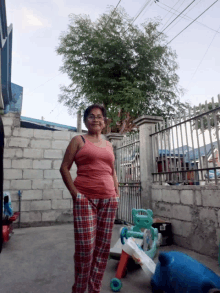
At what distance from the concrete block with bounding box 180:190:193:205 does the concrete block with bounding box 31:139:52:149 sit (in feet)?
12.5

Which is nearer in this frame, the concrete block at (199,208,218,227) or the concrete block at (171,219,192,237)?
the concrete block at (199,208,218,227)

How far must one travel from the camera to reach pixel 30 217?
5434 millimetres

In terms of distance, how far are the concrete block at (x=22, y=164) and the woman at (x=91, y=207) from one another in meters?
4.22

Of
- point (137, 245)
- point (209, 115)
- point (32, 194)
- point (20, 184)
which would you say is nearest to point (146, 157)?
point (209, 115)

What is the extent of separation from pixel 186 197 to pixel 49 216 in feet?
12.2

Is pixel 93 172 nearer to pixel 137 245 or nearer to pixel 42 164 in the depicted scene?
pixel 137 245

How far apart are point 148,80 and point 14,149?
11285mm

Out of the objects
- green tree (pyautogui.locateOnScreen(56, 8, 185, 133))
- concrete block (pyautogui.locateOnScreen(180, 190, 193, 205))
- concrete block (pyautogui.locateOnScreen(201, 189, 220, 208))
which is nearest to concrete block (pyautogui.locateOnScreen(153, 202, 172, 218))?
concrete block (pyautogui.locateOnScreen(180, 190, 193, 205))

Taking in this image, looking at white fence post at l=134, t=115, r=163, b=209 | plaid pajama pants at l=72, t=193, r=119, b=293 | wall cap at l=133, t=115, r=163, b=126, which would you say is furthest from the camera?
wall cap at l=133, t=115, r=163, b=126

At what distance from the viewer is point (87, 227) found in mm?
1604

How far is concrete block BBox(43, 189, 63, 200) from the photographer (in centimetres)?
566

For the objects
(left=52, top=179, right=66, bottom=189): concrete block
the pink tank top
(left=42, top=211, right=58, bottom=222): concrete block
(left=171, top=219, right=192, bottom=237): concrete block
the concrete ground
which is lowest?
the concrete ground

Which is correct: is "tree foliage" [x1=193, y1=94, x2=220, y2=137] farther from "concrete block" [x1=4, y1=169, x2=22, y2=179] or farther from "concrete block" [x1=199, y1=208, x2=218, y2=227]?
"concrete block" [x1=4, y1=169, x2=22, y2=179]

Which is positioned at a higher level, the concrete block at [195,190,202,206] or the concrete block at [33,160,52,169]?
the concrete block at [33,160,52,169]
